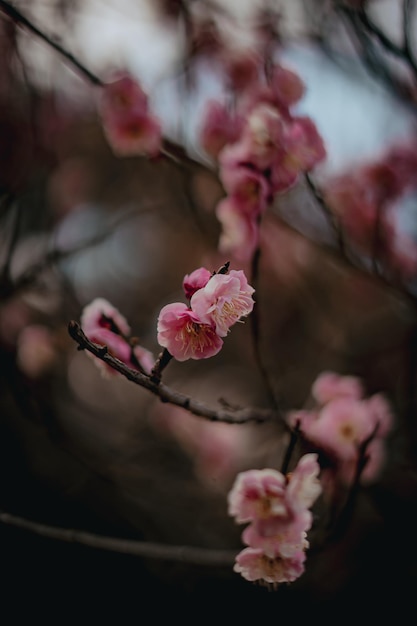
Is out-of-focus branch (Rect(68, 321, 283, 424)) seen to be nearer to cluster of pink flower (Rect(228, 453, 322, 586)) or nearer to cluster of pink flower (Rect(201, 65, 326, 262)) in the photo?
cluster of pink flower (Rect(228, 453, 322, 586))

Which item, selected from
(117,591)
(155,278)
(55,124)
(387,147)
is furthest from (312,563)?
(155,278)

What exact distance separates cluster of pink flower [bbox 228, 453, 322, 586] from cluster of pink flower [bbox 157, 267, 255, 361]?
0.92 ft

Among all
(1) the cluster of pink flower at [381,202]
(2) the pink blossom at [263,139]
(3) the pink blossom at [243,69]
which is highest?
(3) the pink blossom at [243,69]

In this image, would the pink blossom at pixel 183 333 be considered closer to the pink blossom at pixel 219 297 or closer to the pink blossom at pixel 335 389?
the pink blossom at pixel 219 297

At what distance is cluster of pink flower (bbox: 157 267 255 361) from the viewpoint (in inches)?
30.9

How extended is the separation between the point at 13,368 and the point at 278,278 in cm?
285

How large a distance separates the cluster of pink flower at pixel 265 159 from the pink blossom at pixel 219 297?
0.55m

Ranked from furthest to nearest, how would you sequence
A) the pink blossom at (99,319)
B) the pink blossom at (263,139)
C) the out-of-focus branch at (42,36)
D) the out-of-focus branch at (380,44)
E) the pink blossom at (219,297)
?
the out-of-focus branch at (380,44) < the pink blossom at (263,139) < the out-of-focus branch at (42,36) < the pink blossom at (99,319) < the pink blossom at (219,297)

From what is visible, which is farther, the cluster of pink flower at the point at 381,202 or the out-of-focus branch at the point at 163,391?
the cluster of pink flower at the point at 381,202

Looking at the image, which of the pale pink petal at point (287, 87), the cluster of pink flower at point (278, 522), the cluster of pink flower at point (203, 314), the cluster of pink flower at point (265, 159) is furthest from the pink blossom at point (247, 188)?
the cluster of pink flower at point (278, 522)

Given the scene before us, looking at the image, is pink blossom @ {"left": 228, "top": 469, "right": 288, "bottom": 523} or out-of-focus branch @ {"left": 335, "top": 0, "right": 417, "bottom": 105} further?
out-of-focus branch @ {"left": 335, "top": 0, "right": 417, "bottom": 105}

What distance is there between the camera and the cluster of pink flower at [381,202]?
1968mm

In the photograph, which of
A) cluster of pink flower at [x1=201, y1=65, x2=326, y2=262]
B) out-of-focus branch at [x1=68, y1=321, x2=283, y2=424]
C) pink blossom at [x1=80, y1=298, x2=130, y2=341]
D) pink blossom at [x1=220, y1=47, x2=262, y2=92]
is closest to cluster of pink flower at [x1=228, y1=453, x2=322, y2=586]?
out-of-focus branch at [x1=68, y1=321, x2=283, y2=424]

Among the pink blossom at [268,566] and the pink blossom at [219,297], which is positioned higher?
the pink blossom at [219,297]
